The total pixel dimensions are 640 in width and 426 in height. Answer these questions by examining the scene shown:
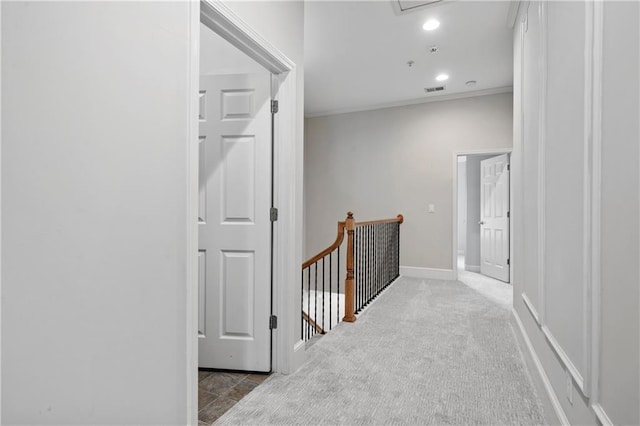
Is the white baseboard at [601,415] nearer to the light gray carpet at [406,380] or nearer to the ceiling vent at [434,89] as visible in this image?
the light gray carpet at [406,380]

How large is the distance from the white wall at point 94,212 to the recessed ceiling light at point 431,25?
8.58 feet

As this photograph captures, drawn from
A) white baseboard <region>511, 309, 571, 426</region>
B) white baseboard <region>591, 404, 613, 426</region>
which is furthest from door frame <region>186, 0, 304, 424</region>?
white baseboard <region>591, 404, 613, 426</region>

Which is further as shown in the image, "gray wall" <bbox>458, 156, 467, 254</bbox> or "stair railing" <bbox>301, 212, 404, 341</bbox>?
"gray wall" <bbox>458, 156, 467, 254</bbox>

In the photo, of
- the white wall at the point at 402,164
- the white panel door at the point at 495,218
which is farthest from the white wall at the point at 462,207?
the white wall at the point at 402,164

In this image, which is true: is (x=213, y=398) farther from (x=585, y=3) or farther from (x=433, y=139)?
(x=433, y=139)

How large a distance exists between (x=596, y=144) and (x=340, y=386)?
5.74 ft

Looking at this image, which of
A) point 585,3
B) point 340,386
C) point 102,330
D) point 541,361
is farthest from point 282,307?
point 585,3

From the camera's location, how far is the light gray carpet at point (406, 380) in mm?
1835

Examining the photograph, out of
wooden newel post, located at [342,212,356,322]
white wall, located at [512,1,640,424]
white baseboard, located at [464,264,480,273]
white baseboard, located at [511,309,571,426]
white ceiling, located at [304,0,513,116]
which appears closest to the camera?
white wall, located at [512,1,640,424]

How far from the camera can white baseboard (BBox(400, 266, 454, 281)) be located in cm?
552

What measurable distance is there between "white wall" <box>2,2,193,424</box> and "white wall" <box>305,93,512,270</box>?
15.8ft

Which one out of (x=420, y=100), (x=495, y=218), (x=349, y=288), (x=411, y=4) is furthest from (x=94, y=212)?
(x=495, y=218)

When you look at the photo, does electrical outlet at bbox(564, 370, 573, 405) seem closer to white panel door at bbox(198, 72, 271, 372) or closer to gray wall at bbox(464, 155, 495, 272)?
white panel door at bbox(198, 72, 271, 372)

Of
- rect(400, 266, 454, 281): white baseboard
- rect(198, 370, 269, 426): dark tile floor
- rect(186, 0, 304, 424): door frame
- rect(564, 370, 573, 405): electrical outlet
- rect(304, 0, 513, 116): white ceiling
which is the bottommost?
rect(198, 370, 269, 426): dark tile floor
